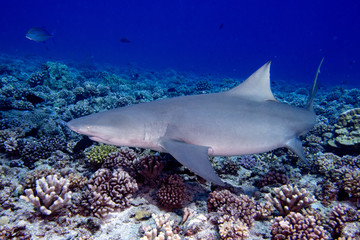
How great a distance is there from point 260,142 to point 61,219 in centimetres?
331

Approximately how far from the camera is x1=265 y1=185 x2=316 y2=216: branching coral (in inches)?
124

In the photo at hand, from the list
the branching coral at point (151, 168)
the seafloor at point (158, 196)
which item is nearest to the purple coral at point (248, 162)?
the seafloor at point (158, 196)

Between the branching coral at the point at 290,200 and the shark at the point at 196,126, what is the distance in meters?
0.78

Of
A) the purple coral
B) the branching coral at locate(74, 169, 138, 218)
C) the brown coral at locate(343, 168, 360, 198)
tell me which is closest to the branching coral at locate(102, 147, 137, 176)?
the branching coral at locate(74, 169, 138, 218)

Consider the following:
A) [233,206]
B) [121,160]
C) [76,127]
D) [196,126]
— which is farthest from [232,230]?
[76,127]

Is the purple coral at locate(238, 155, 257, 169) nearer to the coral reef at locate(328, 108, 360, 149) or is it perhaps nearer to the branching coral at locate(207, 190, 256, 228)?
the branching coral at locate(207, 190, 256, 228)

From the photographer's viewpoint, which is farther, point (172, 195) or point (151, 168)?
point (151, 168)

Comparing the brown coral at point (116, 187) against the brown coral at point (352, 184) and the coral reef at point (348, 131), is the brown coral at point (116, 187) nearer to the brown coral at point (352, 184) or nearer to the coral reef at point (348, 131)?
the brown coral at point (352, 184)

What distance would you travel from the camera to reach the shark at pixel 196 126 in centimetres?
290

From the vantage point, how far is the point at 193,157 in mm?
2590

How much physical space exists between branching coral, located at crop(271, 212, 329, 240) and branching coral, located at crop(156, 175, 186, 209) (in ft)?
4.63

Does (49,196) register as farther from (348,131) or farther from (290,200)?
(348,131)

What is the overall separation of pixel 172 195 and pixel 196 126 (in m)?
1.19

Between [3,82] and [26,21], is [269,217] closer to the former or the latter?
[3,82]
